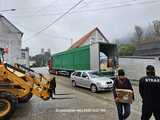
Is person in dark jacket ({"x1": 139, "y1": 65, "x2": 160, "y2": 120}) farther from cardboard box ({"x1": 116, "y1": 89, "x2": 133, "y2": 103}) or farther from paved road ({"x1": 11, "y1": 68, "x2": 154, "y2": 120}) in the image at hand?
paved road ({"x1": 11, "y1": 68, "x2": 154, "y2": 120})

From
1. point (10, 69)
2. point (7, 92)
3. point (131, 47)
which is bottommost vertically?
point (7, 92)

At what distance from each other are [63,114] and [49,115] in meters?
0.52

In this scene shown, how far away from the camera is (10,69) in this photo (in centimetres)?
1173

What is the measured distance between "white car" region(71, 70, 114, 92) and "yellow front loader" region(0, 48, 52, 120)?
6.61m

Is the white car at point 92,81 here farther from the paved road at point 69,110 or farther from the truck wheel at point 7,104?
the truck wheel at point 7,104

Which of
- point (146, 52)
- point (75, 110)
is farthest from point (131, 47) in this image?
point (75, 110)

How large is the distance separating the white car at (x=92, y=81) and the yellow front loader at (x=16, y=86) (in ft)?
21.7

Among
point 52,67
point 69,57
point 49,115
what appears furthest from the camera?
point 52,67

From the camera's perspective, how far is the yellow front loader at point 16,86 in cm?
1023

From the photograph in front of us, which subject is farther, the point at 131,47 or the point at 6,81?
the point at 131,47

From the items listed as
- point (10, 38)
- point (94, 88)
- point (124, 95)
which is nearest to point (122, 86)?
point (124, 95)

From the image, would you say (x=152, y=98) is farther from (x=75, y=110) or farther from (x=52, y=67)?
(x=52, y=67)

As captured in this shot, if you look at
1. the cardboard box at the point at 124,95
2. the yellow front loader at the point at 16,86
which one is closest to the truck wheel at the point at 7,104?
the yellow front loader at the point at 16,86

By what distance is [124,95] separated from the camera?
26.3 ft
